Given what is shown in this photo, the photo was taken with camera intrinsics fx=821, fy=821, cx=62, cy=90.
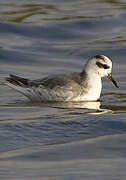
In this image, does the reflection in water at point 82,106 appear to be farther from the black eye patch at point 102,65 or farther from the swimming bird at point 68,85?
the black eye patch at point 102,65

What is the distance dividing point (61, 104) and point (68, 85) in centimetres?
46

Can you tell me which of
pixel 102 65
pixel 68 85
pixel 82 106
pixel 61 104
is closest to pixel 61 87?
pixel 68 85

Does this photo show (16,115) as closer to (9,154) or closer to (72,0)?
(9,154)

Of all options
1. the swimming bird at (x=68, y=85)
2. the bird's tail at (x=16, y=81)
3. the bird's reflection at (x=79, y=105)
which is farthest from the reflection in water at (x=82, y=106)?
the bird's tail at (x=16, y=81)

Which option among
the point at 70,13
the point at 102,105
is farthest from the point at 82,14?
the point at 102,105

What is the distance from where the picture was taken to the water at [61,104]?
11133 mm

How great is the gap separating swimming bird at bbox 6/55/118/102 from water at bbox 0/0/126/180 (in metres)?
0.26

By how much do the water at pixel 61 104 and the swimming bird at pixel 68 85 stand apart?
263 millimetres

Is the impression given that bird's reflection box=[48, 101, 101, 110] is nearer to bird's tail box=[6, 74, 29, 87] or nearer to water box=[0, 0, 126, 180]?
water box=[0, 0, 126, 180]

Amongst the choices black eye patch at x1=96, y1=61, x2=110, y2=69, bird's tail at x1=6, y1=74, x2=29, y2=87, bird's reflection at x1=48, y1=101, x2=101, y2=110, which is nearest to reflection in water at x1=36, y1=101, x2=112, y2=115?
bird's reflection at x1=48, y1=101, x2=101, y2=110

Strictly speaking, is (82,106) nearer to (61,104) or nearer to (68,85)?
(61,104)

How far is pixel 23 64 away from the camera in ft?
68.7

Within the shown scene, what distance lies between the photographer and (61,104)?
16.3 m

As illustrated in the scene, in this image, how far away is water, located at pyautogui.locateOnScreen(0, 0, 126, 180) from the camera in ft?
36.5
